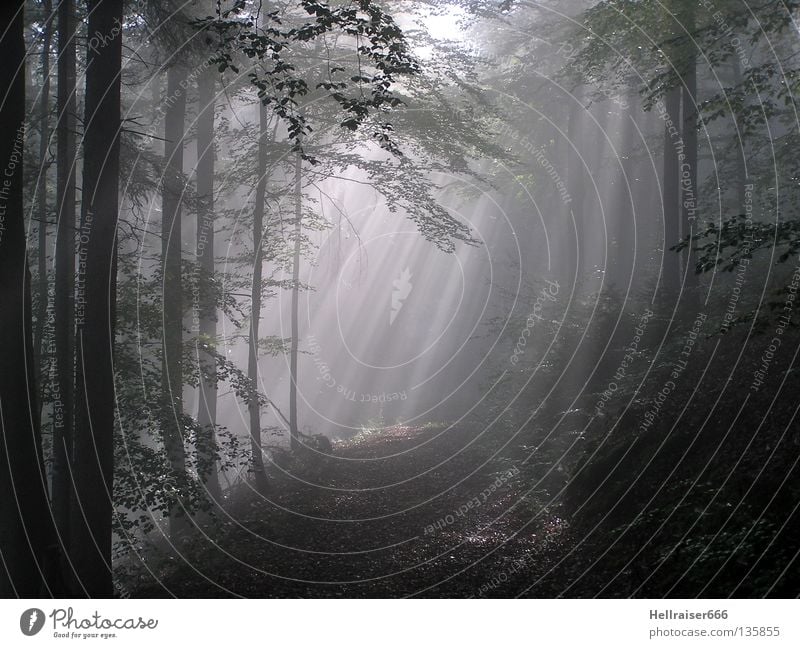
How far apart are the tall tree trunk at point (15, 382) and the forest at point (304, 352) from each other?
0.02m

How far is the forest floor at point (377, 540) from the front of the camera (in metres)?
8.73

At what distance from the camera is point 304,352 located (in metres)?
15.1

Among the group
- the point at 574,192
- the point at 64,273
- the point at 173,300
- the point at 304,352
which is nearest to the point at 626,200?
the point at 574,192

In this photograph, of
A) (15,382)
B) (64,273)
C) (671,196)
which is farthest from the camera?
(671,196)

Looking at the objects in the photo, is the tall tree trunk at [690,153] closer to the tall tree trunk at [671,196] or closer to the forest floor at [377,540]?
the tall tree trunk at [671,196]

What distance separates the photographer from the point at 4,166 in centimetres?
695

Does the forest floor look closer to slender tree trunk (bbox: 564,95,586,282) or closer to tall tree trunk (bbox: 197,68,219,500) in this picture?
tall tree trunk (bbox: 197,68,219,500)

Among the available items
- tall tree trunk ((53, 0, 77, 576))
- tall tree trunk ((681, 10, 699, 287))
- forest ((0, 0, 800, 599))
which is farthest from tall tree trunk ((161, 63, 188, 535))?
tall tree trunk ((681, 10, 699, 287))

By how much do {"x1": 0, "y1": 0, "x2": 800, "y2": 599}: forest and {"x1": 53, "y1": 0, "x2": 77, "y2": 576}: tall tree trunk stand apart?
0.21ft

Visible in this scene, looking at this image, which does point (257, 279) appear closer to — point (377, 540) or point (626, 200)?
point (377, 540)

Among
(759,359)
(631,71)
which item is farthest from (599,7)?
(759,359)

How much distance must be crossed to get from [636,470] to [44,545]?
7.76m

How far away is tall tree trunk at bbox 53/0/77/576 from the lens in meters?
10.1

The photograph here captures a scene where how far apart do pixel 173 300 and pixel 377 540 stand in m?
6.57
